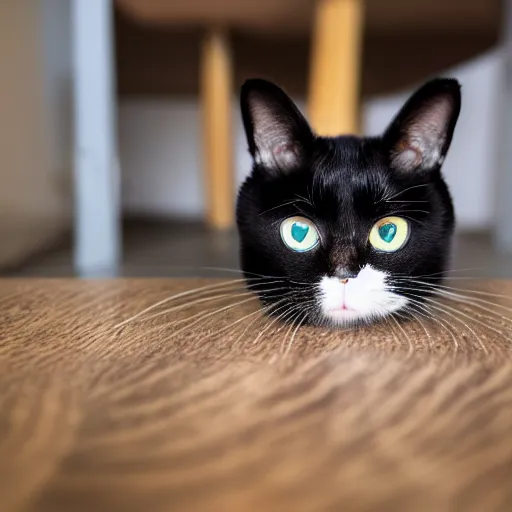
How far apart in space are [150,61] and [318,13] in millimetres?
859

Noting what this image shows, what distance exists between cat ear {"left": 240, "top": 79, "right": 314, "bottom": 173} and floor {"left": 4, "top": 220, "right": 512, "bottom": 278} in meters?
0.25

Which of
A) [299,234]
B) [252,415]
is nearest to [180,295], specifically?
[299,234]

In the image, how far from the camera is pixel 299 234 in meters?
0.62

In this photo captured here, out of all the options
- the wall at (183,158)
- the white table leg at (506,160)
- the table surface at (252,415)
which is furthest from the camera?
the wall at (183,158)

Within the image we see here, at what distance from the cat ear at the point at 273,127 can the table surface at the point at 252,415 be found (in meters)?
0.19

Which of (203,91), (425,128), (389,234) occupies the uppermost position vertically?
(203,91)

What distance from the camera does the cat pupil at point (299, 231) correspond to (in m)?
0.62

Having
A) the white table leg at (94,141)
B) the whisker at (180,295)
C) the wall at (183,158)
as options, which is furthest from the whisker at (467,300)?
the wall at (183,158)

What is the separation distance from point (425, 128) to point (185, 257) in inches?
34.2

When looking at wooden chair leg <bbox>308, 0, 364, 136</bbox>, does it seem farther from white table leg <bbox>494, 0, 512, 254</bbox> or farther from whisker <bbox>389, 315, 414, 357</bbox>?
whisker <bbox>389, 315, 414, 357</bbox>

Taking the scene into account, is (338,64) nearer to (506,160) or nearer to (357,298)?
(506,160)

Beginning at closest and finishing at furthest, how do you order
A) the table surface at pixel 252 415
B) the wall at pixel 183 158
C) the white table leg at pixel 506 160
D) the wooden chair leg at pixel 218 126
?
the table surface at pixel 252 415 < the white table leg at pixel 506 160 < the wooden chair leg at pixel 218 126 < the wall at pixel 183 158

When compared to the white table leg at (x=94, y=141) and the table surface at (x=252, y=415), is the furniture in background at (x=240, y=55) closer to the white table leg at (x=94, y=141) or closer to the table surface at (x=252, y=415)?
the white table leg at (x=94, y=141)

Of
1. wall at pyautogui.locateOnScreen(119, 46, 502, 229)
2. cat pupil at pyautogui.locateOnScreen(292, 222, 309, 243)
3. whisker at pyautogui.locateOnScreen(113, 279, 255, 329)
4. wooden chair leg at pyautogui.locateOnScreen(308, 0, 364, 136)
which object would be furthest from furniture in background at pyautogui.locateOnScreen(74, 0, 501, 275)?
cat pupil at pyautogui.locateOnScreen(292, 222, 309, 243)
